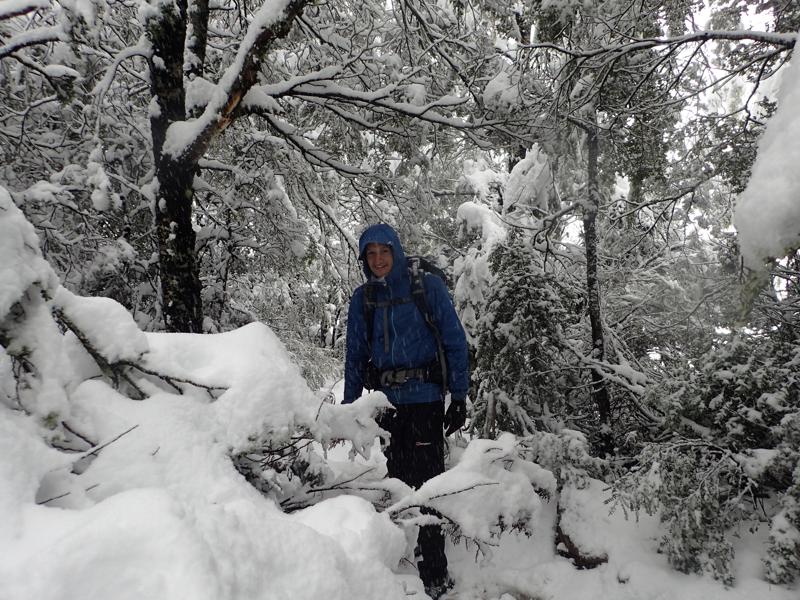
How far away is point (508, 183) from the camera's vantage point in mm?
6207

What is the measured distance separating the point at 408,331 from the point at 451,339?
0.34m

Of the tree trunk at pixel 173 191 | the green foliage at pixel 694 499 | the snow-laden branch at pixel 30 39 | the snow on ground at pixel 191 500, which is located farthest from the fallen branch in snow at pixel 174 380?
the green foliage at pixel 694 499

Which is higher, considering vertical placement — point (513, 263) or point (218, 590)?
point (513, 263)

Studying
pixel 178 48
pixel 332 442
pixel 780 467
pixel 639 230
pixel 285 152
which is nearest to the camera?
pixel 332 442

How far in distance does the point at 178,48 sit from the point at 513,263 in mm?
3893

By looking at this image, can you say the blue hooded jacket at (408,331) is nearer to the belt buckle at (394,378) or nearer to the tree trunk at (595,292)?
the belt buckle at (394,378)

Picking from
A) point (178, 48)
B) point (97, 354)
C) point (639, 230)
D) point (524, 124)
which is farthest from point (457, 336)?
point (639, 230)

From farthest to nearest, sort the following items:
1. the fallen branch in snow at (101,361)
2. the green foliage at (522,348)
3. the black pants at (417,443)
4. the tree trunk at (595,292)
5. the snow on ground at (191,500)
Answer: the green foliage at (522,348) → the tree trunk at (595,292) → the black pants at (417,443) → the fallen branch in snow at (101,361) → the snow on ground at (191,500)

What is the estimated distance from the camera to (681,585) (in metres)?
3.21

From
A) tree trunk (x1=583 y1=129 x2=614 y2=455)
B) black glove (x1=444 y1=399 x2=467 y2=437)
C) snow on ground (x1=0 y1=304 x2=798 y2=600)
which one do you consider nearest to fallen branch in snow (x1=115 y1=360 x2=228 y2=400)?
snow on ground (x1=0 y1=304 x2=798 y2=600)

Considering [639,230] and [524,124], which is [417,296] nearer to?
[524,124]

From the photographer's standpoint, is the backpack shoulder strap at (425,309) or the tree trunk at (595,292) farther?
the tree trunk at (595,292)

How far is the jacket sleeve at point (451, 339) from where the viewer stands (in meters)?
3.41

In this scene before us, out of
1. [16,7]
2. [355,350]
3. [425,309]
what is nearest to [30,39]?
[16,7]
